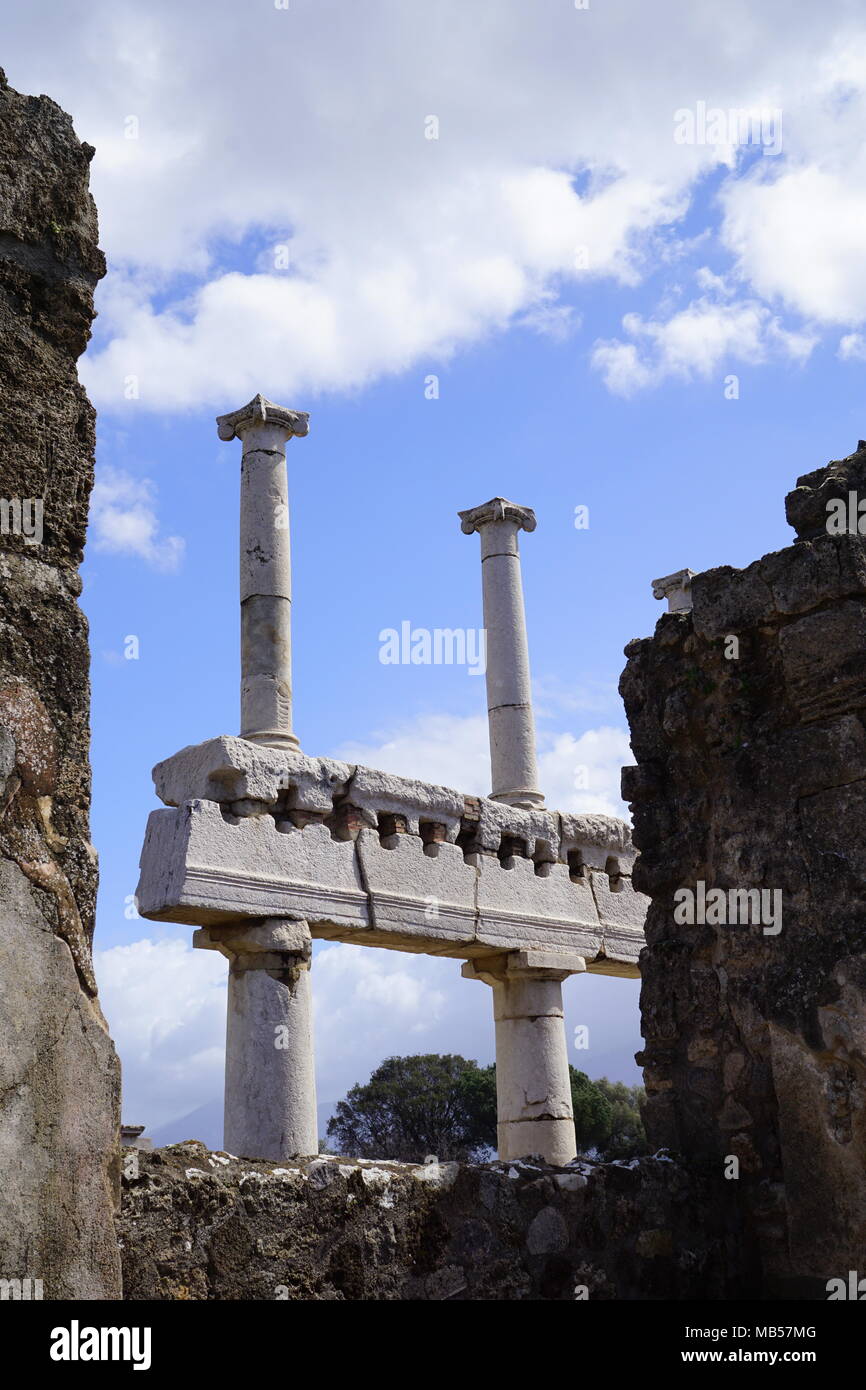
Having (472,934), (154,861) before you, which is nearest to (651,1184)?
(154,861)

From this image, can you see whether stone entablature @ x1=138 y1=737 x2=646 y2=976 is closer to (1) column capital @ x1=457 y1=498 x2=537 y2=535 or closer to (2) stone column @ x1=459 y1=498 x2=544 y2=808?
(2) stone column @ x1=459 y1=498 x2=544 y2=808

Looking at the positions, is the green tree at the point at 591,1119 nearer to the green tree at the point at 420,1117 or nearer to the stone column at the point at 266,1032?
the green tree at the point at 420,1117

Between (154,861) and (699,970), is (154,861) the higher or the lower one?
the higher one

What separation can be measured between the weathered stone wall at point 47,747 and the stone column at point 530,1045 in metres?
9.44

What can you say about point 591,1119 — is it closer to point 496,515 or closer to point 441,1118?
point 441,1118

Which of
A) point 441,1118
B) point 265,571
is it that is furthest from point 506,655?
point 441,1118

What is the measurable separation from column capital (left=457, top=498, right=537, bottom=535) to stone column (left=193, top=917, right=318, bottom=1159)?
599cm

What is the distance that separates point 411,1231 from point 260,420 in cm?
991

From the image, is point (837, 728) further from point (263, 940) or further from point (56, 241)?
point (263, 940)

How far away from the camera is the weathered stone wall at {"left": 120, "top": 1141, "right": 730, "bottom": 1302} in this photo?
10.3ft

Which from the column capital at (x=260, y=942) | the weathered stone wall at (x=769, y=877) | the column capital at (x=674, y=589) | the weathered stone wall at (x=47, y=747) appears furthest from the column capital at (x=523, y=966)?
the weathered stone wall at (x=47, y=747)
